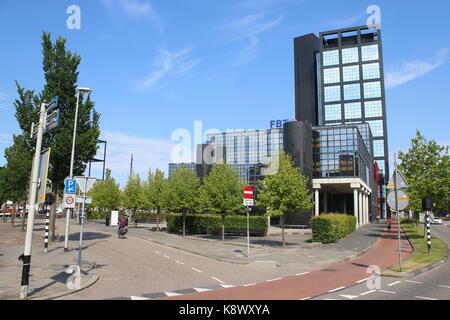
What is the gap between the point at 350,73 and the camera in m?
95.9

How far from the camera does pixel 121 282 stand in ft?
34.0

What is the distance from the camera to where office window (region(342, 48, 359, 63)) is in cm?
9588

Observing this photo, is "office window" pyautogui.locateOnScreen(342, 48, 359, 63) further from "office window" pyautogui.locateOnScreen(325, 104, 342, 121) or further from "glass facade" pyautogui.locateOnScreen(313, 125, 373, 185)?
"glass facade" pyautogui.locateOnScreen(313, 125, 373, 185)

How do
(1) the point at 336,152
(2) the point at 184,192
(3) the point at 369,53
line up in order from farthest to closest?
(3) the point at 369,53 < (1) the point at 336,152 < (2) the point at 184,192

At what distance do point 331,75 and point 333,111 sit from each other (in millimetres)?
10906

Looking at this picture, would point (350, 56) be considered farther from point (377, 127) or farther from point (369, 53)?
point (377, 127)

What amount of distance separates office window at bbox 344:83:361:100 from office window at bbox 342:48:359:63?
292 inches

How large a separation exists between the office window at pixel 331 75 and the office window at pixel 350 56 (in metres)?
3.90

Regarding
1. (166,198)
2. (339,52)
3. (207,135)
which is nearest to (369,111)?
(339,52)

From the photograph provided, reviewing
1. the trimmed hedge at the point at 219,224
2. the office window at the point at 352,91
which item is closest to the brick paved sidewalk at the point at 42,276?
the trimmed hedge at the point at 219,224

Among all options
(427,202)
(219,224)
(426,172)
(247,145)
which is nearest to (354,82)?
(247,145)

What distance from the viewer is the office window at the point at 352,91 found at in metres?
95.7
